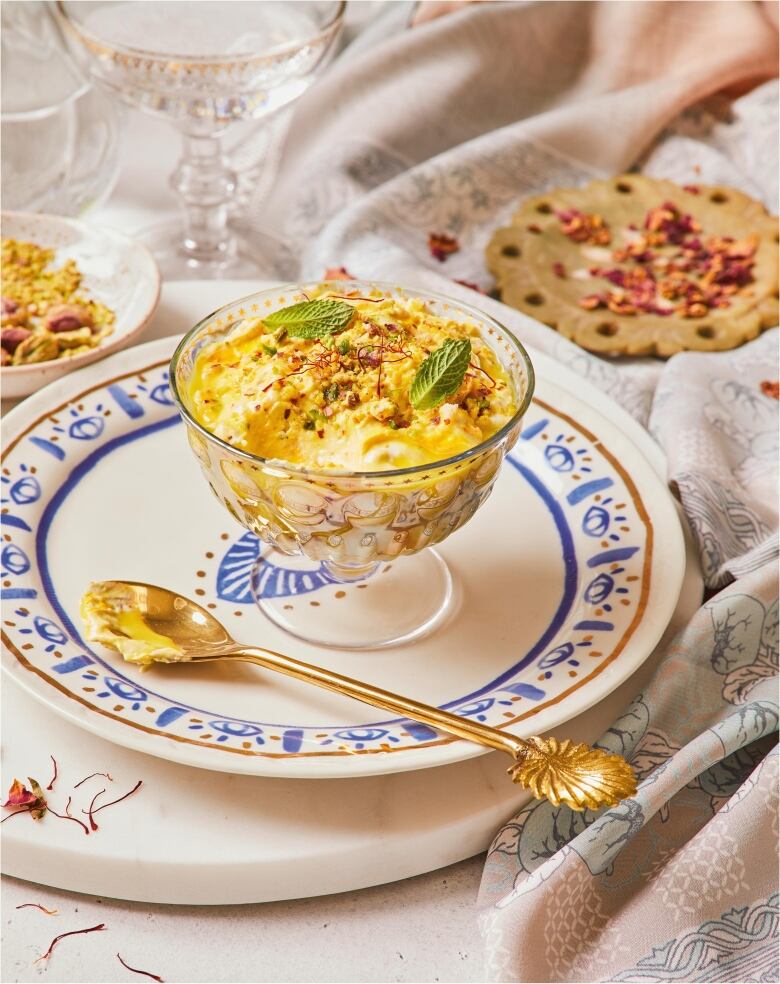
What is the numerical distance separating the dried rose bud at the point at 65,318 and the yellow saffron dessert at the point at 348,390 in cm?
67

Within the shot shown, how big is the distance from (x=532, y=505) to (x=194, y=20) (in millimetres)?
1712

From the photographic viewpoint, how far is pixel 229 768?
1397mm

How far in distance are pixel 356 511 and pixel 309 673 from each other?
0.24 m

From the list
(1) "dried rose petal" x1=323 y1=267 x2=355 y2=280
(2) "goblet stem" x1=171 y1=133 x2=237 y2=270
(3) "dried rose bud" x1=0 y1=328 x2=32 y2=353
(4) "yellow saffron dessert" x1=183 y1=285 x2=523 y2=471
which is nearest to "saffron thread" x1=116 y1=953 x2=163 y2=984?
(4) "yellow saffron dessert" x1=183 y1=285 x2=523 y2=471

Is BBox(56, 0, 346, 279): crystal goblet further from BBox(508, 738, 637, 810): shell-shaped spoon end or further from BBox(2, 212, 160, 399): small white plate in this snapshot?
BBox(508, 738, 637, 810): shell-shaped spoon end

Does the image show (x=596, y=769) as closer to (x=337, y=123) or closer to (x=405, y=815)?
(x=405, y=815)

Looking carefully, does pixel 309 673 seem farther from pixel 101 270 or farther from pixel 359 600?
pixel 101 270

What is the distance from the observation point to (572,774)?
4.58ft

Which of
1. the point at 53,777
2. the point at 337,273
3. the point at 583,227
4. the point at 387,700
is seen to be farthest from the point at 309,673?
the point at 583,227

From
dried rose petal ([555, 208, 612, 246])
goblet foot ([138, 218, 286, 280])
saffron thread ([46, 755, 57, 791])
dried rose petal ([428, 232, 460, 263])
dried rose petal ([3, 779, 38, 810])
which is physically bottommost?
goblet foot ([138, 218, 286, 280])

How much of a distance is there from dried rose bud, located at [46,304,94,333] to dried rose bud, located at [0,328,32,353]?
62 millimetres

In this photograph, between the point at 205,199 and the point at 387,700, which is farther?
the point at 205,199

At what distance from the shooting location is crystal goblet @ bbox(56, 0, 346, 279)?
2498 millimetres

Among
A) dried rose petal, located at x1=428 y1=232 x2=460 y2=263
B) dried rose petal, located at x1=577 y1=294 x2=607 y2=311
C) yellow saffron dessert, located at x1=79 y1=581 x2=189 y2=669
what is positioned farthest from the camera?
dried rose petal, located at x1=428 y1=232 x2=460 y2=263
